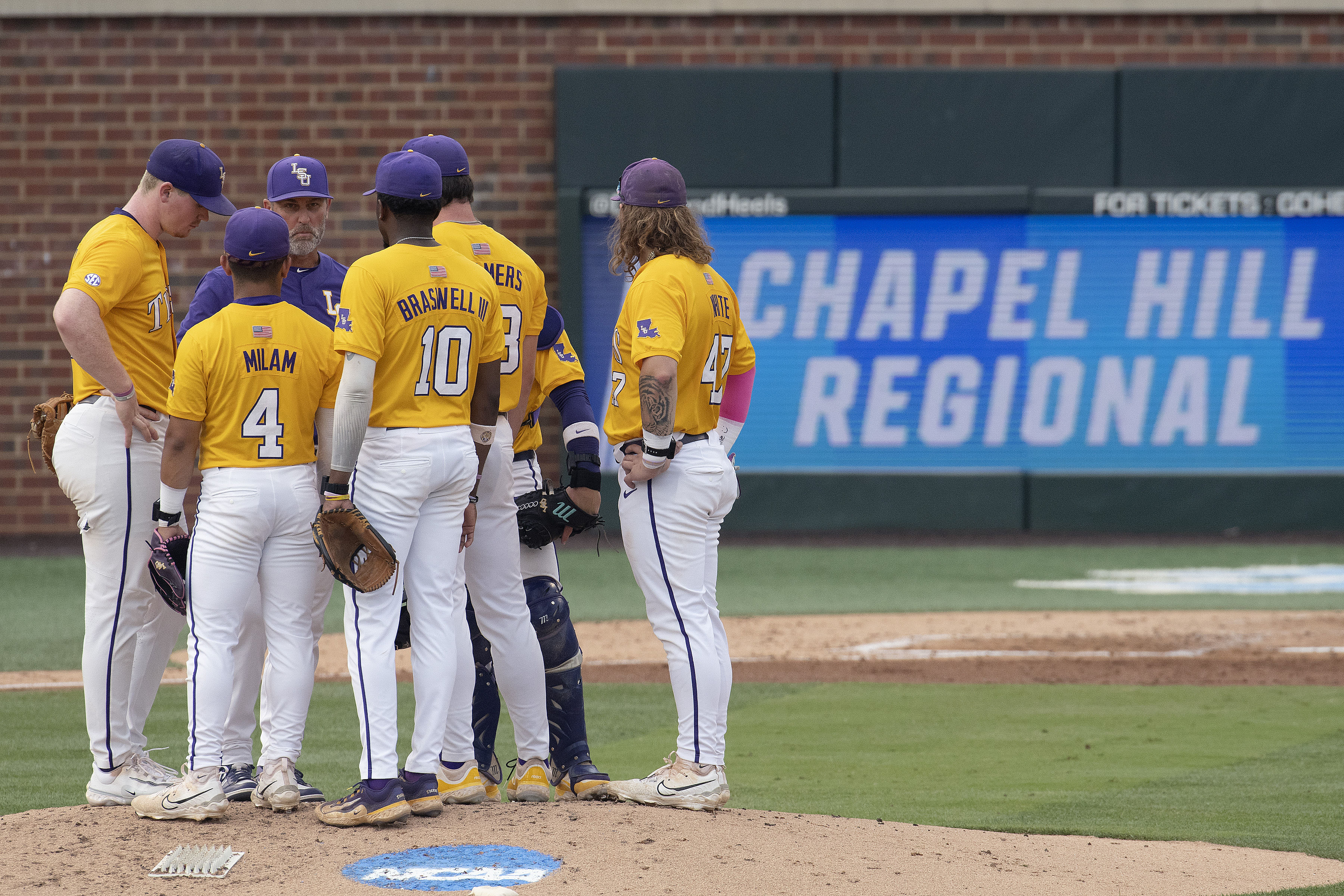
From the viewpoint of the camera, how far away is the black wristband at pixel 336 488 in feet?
15.0

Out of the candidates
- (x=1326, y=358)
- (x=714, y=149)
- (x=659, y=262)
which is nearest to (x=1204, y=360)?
(x=1326, y=358)

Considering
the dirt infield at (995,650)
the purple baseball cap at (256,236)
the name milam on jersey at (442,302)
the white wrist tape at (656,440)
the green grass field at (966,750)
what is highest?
the purple baseball cap at (256,236)

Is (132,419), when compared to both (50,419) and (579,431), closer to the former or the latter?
(50,419)

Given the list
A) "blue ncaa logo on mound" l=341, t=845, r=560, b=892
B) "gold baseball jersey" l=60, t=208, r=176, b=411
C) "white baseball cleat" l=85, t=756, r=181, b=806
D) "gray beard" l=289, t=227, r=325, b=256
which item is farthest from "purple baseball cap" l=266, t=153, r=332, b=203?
"blue ncaa logo on mound" l=341, t=845, r=560, b=892

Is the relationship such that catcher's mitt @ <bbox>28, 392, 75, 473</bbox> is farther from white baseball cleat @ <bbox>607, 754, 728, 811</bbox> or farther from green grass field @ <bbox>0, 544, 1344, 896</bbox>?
white baseball cleat @ <bbox>607, 754, 728, 811</bbox>

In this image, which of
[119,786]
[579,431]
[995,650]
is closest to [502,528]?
[579,431]

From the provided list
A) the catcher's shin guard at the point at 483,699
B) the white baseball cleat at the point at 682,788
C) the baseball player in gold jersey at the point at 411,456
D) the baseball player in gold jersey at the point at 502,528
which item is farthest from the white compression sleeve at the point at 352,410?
the white baseball cleat at the point at 682,788

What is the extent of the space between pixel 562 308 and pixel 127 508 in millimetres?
10812

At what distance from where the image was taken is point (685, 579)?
5.12 metres

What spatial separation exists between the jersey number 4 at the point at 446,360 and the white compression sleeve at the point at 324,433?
1.21ft

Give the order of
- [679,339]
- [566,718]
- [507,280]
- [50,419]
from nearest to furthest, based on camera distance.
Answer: [679,339] → [507,280] → [50,419] → [566,718]

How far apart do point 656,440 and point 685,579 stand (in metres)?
0.49

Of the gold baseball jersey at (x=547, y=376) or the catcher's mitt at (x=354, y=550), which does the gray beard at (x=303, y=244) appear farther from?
the catcher's mitt at (x=354, y=550)

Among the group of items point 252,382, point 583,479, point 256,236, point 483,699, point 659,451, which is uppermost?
point 256,236
